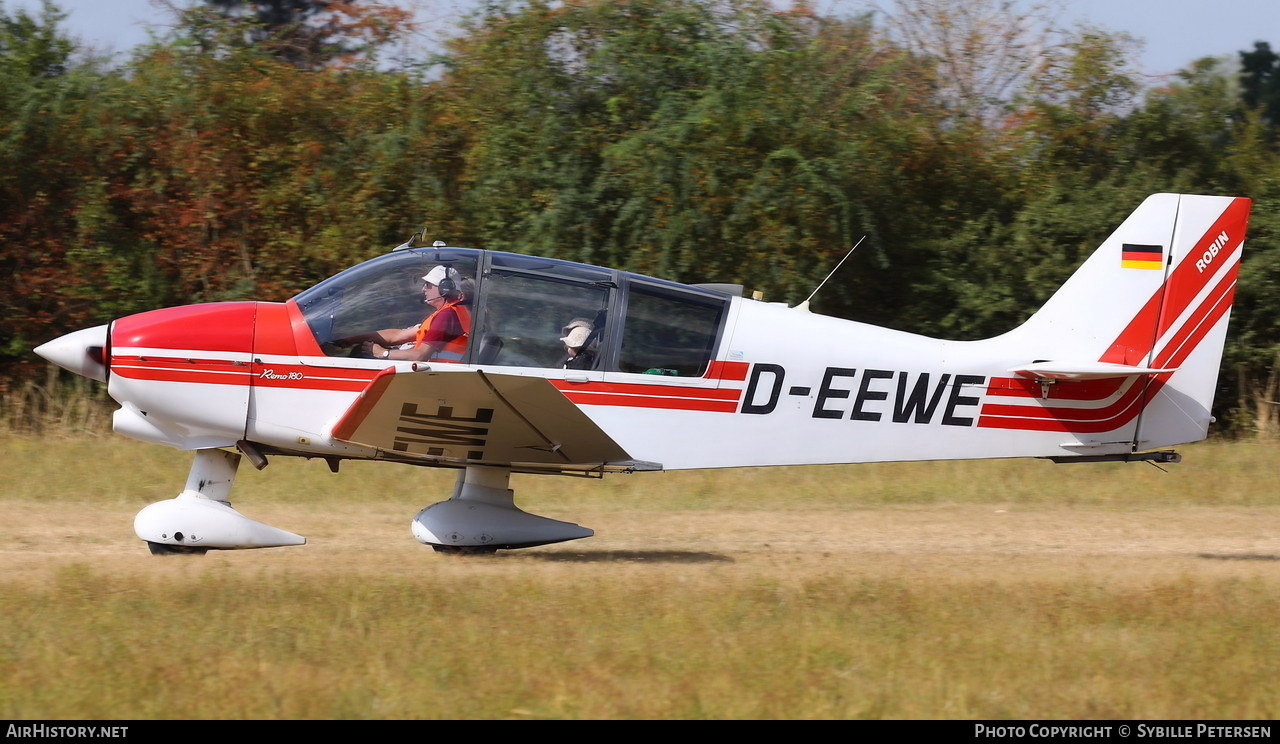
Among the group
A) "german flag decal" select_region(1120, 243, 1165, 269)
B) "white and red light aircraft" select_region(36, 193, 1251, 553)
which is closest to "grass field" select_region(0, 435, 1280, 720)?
"white and red light aircraft" select_region(36, 193, 1251, 553)

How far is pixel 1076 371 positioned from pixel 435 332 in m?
3.70

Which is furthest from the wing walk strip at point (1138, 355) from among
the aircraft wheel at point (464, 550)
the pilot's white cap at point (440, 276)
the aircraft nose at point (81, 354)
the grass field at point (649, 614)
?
the aircraft nose at point (81, 354)

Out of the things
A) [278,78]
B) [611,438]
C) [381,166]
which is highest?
[278,78]

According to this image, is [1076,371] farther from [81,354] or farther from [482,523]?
[81,354]

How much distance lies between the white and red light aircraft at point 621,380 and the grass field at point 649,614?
629 millimetres

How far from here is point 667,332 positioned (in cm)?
679

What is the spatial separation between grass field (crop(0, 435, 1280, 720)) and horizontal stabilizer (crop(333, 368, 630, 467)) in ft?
2.12

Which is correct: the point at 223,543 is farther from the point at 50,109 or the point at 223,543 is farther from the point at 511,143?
the point at 50,109

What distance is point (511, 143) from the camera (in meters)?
13.1

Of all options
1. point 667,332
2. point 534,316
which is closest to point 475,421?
point 534,316

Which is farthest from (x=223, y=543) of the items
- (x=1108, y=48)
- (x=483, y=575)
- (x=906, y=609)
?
(x=1108, y=48)

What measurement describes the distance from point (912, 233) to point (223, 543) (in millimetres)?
9216

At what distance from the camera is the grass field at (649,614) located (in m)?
4.28

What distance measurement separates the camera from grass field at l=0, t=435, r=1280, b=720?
4.28 metres
